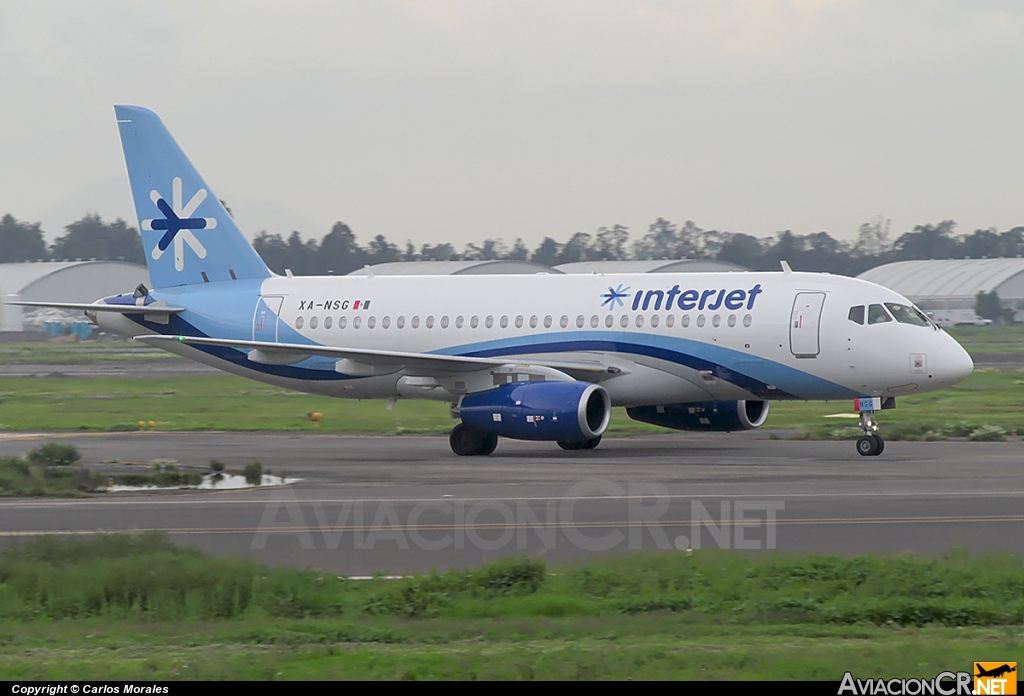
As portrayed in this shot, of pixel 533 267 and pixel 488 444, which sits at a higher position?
pixel 533 267

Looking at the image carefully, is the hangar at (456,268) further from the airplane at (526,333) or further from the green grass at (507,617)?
the green grass at (507,617)

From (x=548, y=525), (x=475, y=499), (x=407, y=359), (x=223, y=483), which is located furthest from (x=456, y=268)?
(x=548, y=525)

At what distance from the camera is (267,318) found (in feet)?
112

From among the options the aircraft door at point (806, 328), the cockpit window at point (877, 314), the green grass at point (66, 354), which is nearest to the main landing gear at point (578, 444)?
the aircraft door at point (806, 328)

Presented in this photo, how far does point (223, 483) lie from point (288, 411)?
65.7 feet

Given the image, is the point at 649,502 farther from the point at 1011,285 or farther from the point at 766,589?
the point at 1011,285

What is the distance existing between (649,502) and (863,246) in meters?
127

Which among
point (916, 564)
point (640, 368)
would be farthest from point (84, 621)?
point (640, 368)

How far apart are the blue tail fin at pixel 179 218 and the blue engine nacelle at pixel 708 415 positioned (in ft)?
35.5

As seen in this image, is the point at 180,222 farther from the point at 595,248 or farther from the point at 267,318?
the point at 595,248

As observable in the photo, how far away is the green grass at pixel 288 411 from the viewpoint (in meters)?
36.7

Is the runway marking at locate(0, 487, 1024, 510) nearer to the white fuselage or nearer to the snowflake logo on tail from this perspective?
the white fuselage

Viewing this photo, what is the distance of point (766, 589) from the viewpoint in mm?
12336

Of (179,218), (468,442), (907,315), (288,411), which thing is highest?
(179,218)
